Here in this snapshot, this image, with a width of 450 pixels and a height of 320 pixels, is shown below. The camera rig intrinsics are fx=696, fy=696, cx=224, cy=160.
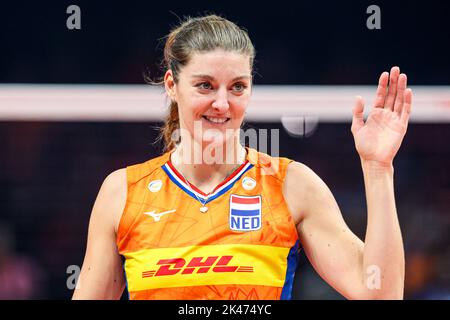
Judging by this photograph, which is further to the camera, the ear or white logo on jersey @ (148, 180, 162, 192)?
the ear

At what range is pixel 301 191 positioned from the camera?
275 cm

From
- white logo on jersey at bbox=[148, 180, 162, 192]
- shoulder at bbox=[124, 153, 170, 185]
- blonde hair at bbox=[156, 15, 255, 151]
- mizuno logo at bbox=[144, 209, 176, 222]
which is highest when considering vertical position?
blonde hair at bbox=[156, 15, 255, 151]

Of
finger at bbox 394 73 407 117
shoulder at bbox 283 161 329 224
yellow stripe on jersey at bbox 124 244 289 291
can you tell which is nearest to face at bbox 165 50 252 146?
shoulder at bbox 283 161 329 224

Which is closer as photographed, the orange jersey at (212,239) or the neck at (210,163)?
the orange jersey at (212,239)

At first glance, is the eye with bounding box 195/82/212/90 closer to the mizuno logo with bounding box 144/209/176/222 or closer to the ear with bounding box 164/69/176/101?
the ear with bounding box 164/69/176/101

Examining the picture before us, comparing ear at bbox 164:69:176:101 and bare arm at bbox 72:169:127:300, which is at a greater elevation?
ear at bbox 164:69:176:101

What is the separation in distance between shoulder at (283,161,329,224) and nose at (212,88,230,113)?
0.39 meters

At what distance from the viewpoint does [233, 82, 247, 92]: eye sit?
2.72 m

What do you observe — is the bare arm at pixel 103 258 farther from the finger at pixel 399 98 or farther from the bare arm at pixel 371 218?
the finger at pixel 399 98

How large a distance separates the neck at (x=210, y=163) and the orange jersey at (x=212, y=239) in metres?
0.05

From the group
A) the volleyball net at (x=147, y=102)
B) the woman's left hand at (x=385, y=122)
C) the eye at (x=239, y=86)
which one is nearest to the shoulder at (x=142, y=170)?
the eye at (x=239, y=86)

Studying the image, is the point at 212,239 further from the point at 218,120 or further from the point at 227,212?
the point at 218,120

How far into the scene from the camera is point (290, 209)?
8.97 ft

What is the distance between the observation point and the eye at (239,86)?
272cm
